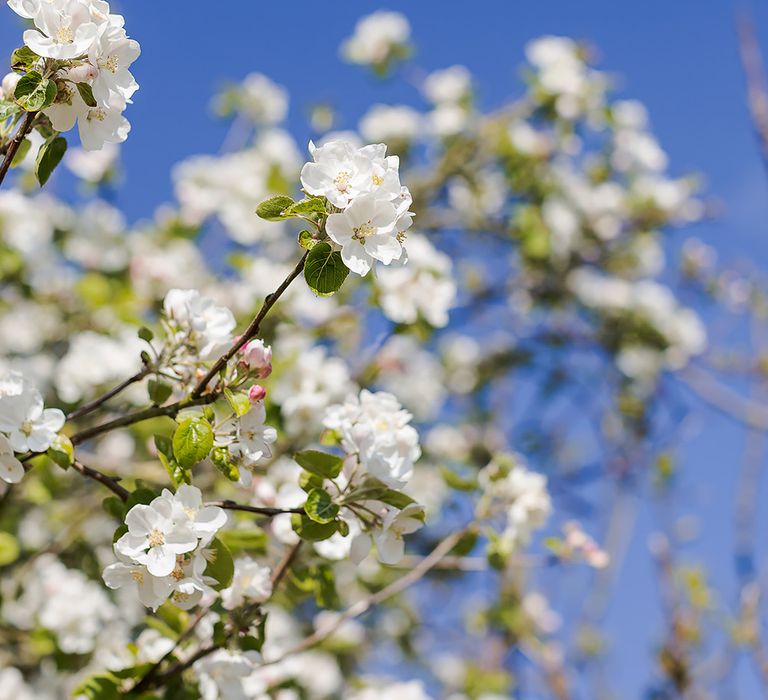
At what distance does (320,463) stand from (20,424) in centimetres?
46

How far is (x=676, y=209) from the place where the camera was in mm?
6066

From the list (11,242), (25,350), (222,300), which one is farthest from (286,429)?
(25,350)

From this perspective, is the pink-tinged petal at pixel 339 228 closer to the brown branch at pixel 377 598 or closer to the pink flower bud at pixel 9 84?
the pink flower bud at pixel 9 84

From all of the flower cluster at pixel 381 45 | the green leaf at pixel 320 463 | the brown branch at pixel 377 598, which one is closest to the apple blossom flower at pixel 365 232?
the green leaf at pixel 320 463

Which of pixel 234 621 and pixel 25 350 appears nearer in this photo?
pixel 234 621

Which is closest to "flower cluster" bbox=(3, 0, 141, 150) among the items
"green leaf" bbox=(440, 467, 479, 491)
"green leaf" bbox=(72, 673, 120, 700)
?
"green leaf" bbox=(72, 673, 120, 700)

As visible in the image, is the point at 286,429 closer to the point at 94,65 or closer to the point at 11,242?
the point at 94,65

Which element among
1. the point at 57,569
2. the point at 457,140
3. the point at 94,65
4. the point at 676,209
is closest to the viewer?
the point at 94,65

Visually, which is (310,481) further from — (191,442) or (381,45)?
(381,45)

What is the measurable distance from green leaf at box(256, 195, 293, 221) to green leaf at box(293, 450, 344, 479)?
375mm

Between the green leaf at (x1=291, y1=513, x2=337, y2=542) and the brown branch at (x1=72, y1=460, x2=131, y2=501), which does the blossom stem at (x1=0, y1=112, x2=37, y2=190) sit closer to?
the brown branch at (x1=72, y1=460, x2=131, y2=501)

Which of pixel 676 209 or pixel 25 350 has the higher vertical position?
pixel 676 209

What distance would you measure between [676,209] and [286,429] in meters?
4.38

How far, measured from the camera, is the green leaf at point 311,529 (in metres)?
1.41
